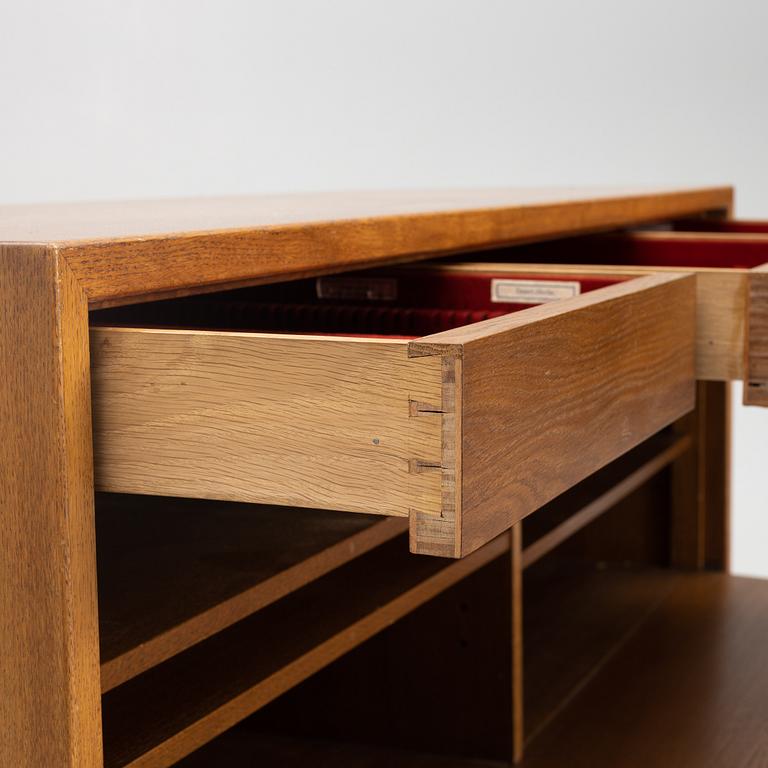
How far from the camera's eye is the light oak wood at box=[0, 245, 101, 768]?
0.94 metres

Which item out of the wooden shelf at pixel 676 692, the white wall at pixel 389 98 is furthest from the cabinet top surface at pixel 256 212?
the white wall at pixel 389 98

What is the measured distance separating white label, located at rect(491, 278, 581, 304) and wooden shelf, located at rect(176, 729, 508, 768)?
2.13 feet

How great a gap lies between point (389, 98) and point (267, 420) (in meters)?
3.19

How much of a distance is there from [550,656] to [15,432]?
1.44m

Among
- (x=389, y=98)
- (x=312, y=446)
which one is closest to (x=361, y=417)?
(x=312, y=446)

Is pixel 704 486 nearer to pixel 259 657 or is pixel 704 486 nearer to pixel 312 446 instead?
pixel 259 657

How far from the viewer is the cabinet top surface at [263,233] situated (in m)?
0.98

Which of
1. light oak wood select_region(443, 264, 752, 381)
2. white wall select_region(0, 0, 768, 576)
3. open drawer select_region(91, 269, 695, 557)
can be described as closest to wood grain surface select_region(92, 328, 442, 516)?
open drawer select_region(91, 269, 695, 557)

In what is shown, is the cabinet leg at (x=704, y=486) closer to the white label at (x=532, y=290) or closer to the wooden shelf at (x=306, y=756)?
the wooden shelf at (x=306, y=756)

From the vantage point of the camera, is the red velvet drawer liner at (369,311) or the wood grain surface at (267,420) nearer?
the wood grain surface at (267,420)

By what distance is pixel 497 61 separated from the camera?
12.7 ft

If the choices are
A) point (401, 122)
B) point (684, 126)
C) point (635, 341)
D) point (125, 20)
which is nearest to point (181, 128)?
point (125, 20)

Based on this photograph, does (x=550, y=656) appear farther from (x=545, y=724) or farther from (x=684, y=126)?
(x=684, y=126)

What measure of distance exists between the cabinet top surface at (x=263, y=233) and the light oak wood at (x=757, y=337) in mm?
290
